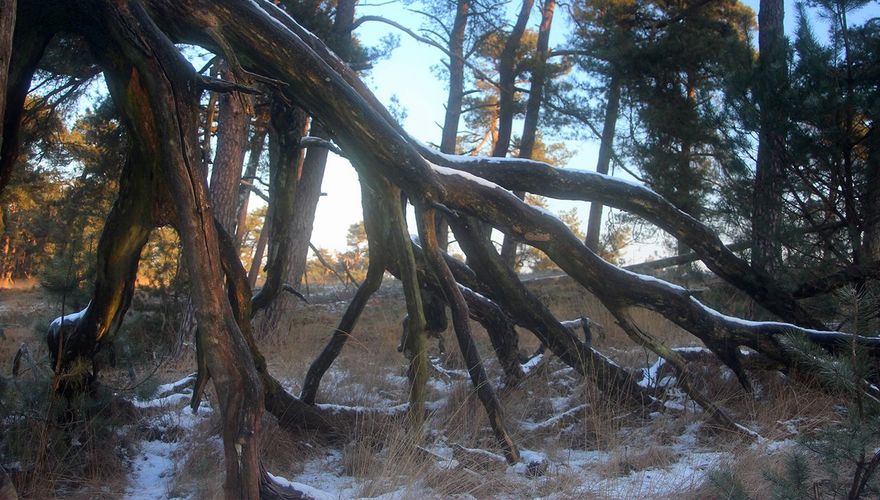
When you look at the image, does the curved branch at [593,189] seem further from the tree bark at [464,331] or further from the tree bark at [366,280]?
the tree bark at [464,331]

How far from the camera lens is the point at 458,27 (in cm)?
1617

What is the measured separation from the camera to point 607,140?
43.3ft

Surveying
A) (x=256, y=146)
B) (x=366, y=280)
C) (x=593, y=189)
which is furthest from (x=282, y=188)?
(x=256, y=146)

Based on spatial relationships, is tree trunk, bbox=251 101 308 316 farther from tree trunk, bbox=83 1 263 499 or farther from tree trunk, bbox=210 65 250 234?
tree trunk, bbox=210 65 250 234

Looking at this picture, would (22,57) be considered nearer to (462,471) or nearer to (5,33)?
(5,33)

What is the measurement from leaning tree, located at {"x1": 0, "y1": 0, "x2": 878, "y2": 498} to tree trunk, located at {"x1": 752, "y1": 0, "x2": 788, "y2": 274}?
80 cm

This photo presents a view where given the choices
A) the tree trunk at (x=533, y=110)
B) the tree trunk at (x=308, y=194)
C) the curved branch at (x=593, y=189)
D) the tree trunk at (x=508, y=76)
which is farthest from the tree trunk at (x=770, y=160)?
the tree trunk at (x=508, y=76)

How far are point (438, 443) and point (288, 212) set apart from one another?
1816mm

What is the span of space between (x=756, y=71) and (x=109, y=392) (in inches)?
240

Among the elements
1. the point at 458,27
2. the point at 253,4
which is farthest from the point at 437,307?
the point at 458,27

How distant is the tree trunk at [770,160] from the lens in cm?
673

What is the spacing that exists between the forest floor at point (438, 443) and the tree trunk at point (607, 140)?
564cm

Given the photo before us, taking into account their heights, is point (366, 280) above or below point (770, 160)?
below

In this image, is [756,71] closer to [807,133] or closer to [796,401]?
[807,133]
